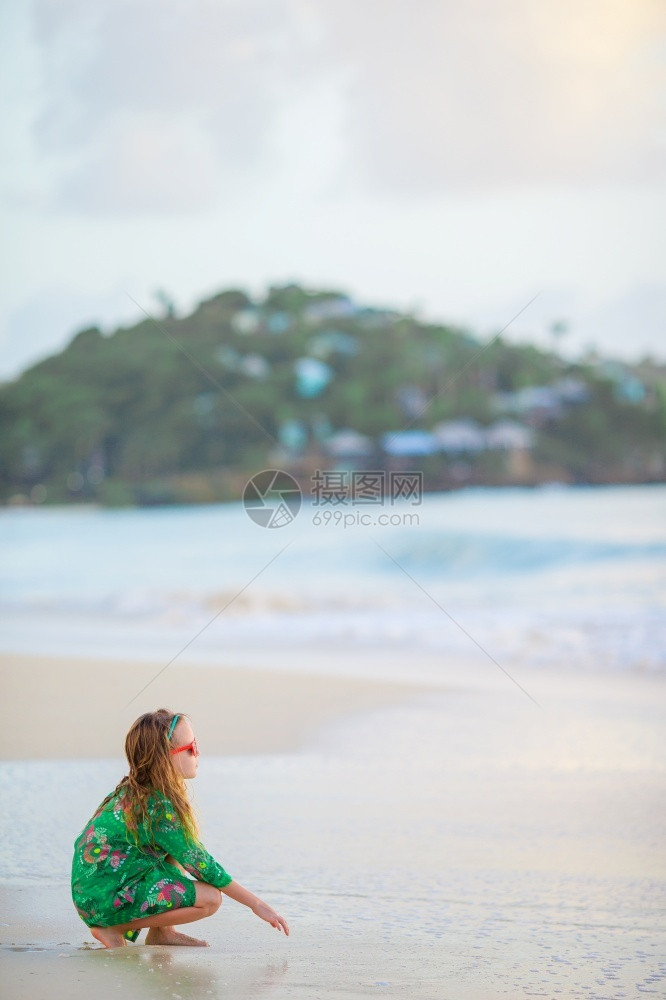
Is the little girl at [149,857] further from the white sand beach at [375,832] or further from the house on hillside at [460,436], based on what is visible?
the house on hillside at [460,436]

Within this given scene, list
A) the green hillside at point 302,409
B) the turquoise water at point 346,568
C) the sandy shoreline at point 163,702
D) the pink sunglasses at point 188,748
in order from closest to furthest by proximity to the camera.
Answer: the pink sunglasses at point 188,748 < the sandy shoreline at point 163,702 < the turquoise water at point 346,568 < the green hillside at point 302,409

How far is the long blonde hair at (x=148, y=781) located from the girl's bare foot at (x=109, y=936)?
0.11 metres

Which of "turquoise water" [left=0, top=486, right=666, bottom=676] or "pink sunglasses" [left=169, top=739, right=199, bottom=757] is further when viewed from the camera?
"turquoise water" [left=0, top=486, right=666, bottom=676]

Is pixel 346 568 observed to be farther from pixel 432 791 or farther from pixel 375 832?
pixel 375 832

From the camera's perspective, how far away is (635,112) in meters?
5.63

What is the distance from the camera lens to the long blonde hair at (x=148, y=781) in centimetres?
131

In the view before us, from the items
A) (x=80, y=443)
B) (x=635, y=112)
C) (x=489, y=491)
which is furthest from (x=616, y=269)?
(x=80, y=443)

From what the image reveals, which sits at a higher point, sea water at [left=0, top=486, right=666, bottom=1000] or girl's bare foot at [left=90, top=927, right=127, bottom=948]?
girl's bare foot at [left=90, top=927, right=127, bottom=948]

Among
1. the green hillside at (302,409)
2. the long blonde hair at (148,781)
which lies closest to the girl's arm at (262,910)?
the long blonde hair at (148,781)

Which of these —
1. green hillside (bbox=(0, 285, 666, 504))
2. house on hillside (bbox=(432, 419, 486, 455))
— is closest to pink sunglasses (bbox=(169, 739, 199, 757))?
green hillside (bbox=(0, 285, 666, 504))

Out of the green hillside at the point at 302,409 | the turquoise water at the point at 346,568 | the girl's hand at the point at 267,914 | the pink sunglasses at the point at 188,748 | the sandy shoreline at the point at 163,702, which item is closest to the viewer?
the girl's hand at the point at 267,914

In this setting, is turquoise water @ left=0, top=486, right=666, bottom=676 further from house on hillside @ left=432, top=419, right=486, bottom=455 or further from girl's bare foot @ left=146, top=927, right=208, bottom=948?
girl's bare foot @ left=146, top=927, right=208, bottom=948

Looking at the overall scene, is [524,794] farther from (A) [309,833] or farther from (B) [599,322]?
(B) [599,322]

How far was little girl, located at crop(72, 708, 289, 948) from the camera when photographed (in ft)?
4.20
